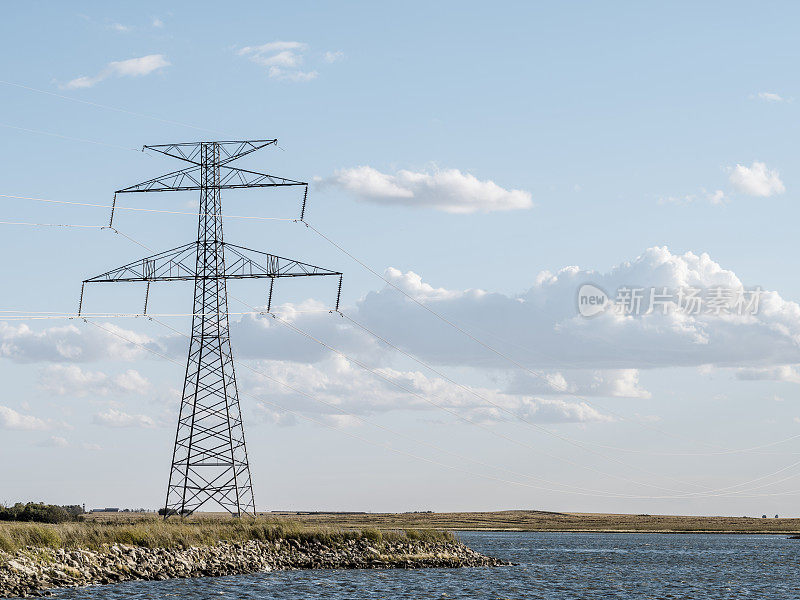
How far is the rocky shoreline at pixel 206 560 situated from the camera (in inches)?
1871

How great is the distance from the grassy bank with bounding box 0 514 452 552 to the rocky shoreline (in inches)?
33.9

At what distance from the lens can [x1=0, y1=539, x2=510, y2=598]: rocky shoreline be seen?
47531 mm

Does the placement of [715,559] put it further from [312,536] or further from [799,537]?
[799,537]

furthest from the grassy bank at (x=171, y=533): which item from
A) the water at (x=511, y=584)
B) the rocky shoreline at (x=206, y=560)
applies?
the water at (x=511, y=584)

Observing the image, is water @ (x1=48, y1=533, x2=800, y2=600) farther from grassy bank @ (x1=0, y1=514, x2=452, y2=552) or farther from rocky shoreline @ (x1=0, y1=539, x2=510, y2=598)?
grassy bank @ (x1=0, y1=514, x2=452, y2=552)

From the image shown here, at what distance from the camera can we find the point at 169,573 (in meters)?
55.6

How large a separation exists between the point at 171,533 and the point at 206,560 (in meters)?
3.02

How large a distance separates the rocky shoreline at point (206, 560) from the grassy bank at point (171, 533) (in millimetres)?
860

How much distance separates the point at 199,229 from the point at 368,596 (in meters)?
27.5

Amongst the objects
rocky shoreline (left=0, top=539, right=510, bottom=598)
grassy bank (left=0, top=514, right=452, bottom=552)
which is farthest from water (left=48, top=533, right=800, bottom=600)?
grassy bank (left=0, top=514, right=452, bottom=552)

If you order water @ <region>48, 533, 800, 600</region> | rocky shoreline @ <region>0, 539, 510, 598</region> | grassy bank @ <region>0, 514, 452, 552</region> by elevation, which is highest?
grassy bank @ <region>0, 514, 452, 552</region>

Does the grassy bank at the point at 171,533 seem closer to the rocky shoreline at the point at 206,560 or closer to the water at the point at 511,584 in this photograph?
the rocky shoreline at the point at 206,560

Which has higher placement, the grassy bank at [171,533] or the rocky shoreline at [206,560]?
the grassy bank at [171,533]

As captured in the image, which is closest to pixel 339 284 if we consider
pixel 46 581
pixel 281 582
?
pixel 281 582
